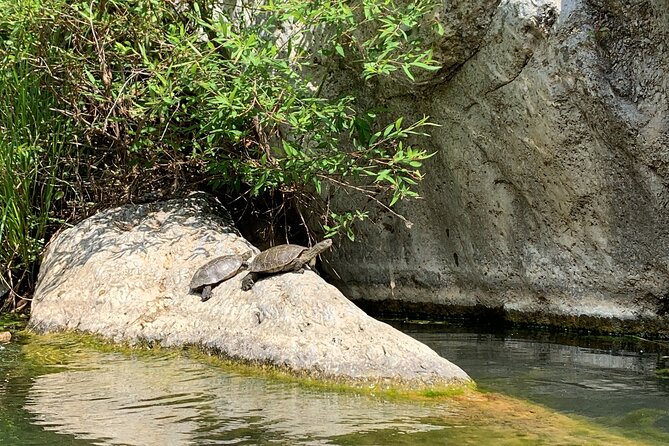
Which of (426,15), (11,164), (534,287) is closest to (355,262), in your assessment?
(534,287)

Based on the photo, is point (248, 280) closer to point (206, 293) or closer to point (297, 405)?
point (206, 293)

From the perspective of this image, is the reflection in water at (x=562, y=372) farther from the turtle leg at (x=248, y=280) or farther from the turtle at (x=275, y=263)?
the turtle leg at (x=248, y=280)

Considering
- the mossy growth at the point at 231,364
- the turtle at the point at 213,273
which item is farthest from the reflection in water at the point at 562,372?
the turtle at the point at 213,273

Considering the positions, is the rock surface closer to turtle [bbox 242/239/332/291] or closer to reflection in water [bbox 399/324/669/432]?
turtle [bbox 242/239/332/291]

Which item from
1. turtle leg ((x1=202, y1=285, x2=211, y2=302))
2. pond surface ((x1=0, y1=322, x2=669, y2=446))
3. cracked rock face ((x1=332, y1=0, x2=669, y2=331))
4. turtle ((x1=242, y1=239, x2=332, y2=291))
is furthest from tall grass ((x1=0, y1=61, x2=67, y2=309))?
cracked rock face ((x1=332, y1=0, x2=669, y2=331))

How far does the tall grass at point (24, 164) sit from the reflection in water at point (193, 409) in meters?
2.69

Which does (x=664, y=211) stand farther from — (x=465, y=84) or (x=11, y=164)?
(x=11, y=164)

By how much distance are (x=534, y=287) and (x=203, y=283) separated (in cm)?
282

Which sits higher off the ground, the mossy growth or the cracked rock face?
the cracked rock face

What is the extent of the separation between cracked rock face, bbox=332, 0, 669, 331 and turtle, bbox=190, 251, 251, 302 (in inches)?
83.3

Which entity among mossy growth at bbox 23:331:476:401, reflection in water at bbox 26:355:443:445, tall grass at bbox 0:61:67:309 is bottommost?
reflection in water at bbox 26:355:443:445

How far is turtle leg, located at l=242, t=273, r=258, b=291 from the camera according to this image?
626 cm

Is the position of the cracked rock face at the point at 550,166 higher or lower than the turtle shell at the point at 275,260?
higher

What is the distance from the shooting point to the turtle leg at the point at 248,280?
20.5ft
